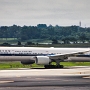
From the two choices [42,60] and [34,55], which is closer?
[42,60]

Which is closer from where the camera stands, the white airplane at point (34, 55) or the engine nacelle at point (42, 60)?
the engine nacelle at point (42, 60)

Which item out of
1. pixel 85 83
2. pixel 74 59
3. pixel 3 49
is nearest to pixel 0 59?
pixel 3 49

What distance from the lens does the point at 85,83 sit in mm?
Result: 30562

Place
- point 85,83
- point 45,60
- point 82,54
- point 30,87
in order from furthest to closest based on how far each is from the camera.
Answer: point 82,54
point 45,60
point 85,83
point 30,87

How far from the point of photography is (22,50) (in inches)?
2074

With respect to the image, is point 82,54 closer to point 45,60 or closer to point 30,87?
point 45,60

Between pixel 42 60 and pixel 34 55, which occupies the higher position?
pixel 34 55

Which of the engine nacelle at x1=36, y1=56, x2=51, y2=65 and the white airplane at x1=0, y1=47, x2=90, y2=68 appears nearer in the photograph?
the engine nacelle at x1=36, y1=56, x2=51, y2=65

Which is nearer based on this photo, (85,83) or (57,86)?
(57,86)

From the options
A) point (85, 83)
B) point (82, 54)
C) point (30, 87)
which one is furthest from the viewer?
point (82, 54)

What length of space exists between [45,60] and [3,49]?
18.0 ft

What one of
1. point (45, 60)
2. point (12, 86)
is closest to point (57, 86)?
point (12, 86)

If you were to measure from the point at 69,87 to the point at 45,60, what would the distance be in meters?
23.8

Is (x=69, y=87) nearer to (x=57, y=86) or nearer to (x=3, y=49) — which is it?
(x=57, y=86)
